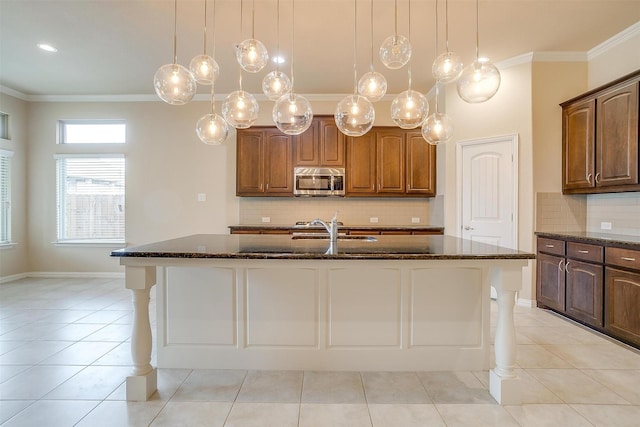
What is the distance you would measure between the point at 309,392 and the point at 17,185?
19.7 feet

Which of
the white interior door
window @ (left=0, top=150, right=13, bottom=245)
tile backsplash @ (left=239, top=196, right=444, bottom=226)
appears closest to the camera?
the white interior door

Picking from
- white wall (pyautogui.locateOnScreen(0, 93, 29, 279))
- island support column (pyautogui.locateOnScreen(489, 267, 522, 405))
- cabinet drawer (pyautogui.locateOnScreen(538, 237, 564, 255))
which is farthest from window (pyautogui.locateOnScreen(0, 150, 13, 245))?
cabinet drawer (pyautogui.locateOnScreen(538, 237, 564, 255))

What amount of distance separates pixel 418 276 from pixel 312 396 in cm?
106

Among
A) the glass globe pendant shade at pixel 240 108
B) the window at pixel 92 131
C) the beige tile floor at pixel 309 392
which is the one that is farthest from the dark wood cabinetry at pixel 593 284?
the window at pixel 92 131

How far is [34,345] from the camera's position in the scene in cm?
284

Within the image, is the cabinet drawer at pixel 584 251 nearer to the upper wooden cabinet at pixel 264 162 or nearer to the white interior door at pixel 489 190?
the white interior door at pixel 489 190

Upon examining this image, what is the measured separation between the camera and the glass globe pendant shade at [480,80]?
2.24 meters

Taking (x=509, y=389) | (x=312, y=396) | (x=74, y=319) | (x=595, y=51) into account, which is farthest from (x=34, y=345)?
(x=595, y=51)

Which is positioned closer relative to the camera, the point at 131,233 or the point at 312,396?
the point at 312,396

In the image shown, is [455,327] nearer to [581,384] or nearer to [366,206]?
[581,384]

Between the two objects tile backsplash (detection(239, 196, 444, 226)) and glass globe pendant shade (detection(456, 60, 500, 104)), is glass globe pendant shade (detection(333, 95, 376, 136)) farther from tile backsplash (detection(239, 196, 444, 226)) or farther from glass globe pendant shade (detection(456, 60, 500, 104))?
tile backsplash (detection(239, 196, 444, 226))

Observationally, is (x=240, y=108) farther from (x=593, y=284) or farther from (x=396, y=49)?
(x=593, y=284)

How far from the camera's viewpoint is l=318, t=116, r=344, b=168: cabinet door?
197 inches

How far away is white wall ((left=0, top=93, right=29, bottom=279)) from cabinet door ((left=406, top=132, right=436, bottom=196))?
245 inches
